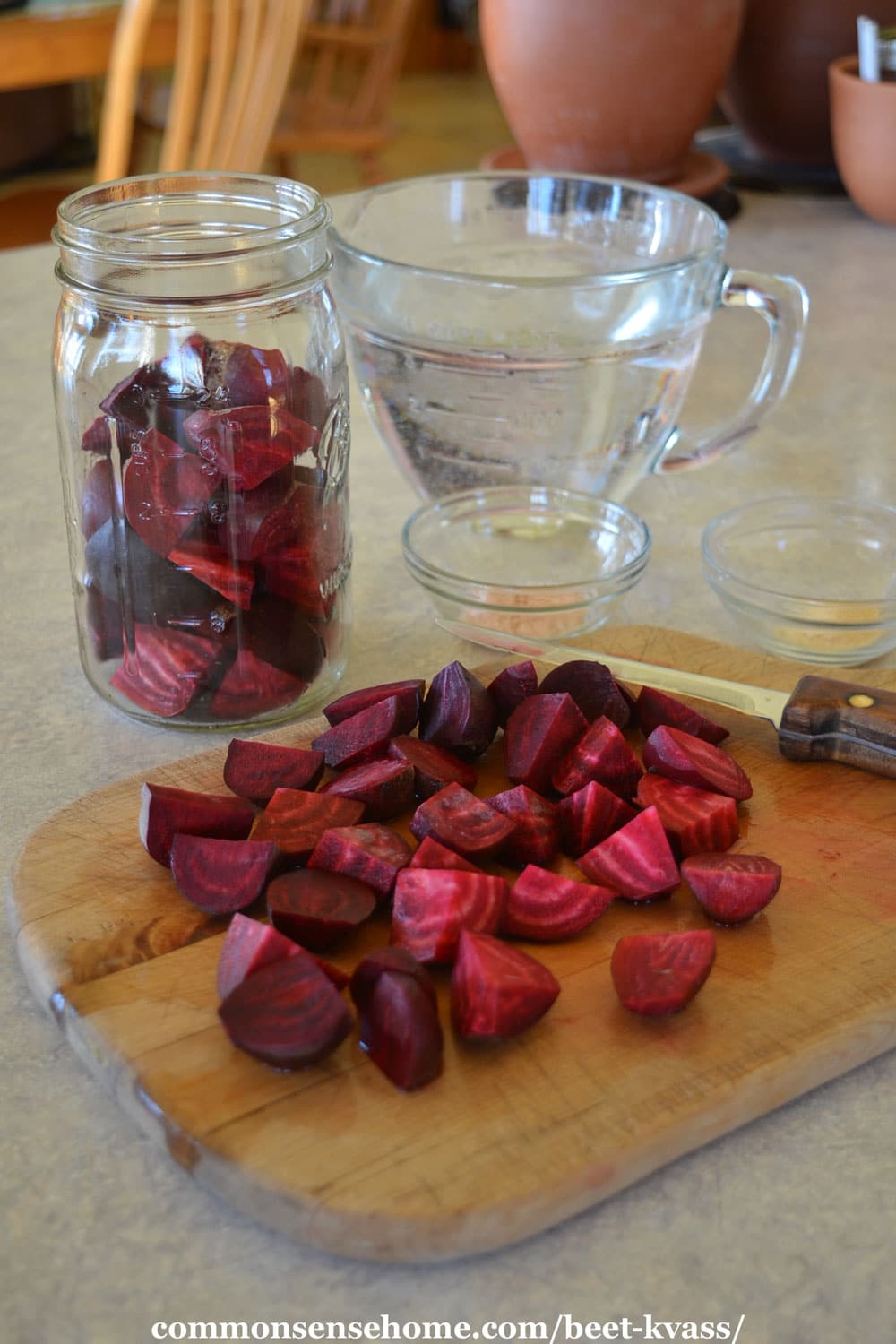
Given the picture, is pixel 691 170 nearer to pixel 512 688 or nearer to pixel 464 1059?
pixel 512 688

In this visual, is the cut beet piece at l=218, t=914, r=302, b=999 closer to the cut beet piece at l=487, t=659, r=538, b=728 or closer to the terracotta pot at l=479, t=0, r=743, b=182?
the cut beet piece at l=487, t=659, r=538, b=728

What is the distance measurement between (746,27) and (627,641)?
4.21 feet

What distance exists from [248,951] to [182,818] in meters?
0.13

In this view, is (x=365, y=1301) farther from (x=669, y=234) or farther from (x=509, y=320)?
(x=669, y=234)

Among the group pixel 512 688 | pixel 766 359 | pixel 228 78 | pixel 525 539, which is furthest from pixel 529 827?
pixel 228 78

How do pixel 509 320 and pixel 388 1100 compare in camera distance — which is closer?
pixel 388 1100

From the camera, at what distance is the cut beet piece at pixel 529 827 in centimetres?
75

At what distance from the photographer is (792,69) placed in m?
1.91

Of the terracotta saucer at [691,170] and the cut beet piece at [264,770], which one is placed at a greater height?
the terracotta saucer at [691,170]

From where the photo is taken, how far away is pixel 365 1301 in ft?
1.77

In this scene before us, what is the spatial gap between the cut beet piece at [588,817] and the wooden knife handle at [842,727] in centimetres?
14

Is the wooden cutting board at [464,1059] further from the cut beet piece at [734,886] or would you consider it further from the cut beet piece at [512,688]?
the cut beet piece at [512,688]

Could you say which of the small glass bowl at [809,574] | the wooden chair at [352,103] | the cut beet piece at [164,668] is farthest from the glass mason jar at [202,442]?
the wooden chair at [352,103]

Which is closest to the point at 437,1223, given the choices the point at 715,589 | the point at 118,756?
the point at 118,756
